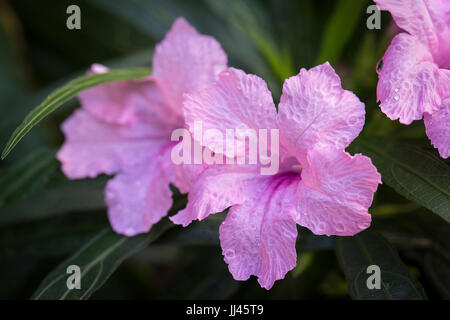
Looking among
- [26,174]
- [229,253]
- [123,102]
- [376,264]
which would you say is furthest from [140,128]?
[376,264]

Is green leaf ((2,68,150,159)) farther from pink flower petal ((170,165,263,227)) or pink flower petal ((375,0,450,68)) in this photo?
pink flower petal ((375,0,450,68))

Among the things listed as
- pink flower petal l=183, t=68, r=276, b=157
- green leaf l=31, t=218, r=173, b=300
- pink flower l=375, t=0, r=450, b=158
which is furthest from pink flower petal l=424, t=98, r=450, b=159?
green leaf l=31, t=218, r=173, b=300

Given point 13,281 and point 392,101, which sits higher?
point 392,101

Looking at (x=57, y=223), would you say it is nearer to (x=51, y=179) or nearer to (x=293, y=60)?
(x=51, y=179)

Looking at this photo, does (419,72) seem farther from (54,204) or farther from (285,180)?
(54,204)

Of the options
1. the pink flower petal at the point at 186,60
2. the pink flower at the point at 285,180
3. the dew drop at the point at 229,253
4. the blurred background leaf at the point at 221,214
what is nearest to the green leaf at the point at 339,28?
the blurred background leaf at the point at 221,214

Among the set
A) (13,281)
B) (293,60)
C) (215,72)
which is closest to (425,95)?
(215,72)
